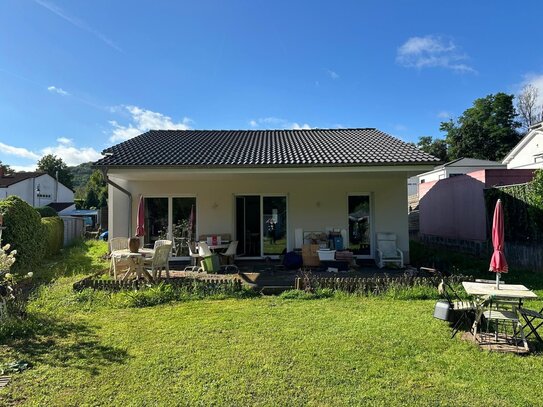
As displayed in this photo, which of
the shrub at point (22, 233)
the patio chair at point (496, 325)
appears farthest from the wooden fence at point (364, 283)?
the shrub at point (22, 233)

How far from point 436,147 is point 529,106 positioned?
1426 cm

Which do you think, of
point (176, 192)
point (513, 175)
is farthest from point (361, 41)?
point (176, 192)

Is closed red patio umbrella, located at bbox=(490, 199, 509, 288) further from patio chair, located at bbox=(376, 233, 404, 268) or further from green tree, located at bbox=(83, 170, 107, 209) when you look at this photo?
green tree, located at bbox=(83, 170, 107, 209)

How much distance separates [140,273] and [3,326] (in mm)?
3540

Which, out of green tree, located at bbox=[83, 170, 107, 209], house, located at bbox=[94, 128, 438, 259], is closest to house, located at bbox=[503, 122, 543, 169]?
house, located at bbox=[94, 128, 438, 259]

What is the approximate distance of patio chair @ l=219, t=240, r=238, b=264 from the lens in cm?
1125

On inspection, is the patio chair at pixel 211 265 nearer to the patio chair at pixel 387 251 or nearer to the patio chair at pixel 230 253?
the patio chair at pixel 230 253

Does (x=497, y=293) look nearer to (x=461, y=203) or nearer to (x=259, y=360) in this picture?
(x=259, y=360)

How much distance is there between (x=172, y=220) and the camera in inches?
Answer: 488

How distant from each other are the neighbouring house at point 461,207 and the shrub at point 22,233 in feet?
50.3

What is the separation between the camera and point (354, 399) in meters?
3.37

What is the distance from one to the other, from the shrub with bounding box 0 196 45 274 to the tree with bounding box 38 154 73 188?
64.1 metres

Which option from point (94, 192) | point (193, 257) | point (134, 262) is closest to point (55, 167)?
point (94, 192)

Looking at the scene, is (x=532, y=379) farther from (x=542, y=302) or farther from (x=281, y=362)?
(x=542, y=302)
